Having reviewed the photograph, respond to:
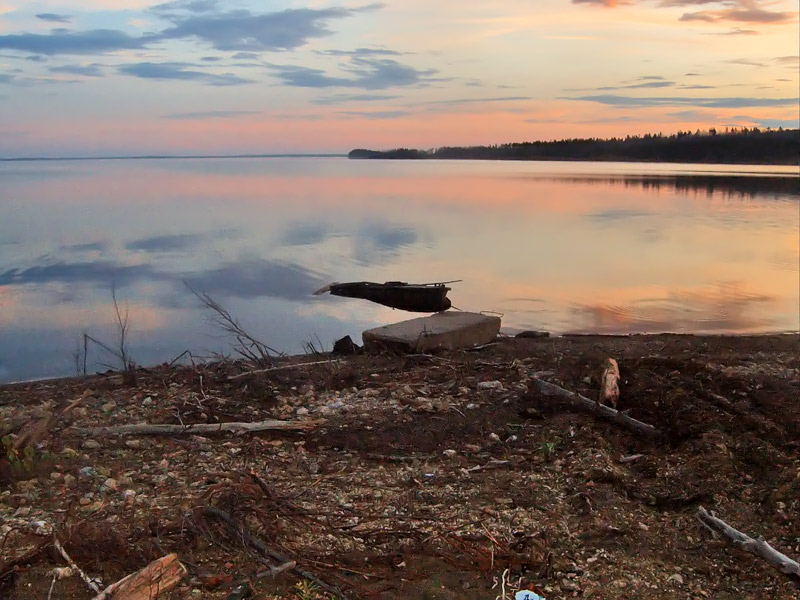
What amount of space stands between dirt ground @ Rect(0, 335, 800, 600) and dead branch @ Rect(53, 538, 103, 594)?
0.04 metres

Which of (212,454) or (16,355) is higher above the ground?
(212,454)

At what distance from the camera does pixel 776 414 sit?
20.9ft

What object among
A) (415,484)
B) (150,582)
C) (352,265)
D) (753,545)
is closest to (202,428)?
(415,484)

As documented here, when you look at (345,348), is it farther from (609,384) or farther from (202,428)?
(609,384)

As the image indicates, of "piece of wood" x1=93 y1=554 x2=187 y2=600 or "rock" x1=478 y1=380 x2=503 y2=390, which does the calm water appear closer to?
"rock" x1=478 y1=380 x2=503 y2=390

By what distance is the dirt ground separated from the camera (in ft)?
13.2

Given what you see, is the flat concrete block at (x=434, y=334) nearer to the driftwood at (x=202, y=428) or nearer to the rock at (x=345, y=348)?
the rock at (x=345, y=348)

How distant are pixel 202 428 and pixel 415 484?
6.91 feet

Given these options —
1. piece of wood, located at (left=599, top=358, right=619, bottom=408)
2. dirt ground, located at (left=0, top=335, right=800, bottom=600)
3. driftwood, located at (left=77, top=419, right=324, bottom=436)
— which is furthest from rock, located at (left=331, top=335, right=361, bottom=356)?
piece of wood, located at (left=599, top=358, right=619, bottom=408)

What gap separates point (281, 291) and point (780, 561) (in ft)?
52.0

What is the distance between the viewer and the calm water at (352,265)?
48.5 ft

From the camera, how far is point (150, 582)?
12.2ft

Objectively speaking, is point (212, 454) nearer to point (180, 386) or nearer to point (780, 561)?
point (180, 386)

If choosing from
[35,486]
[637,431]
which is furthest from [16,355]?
[637,431]
